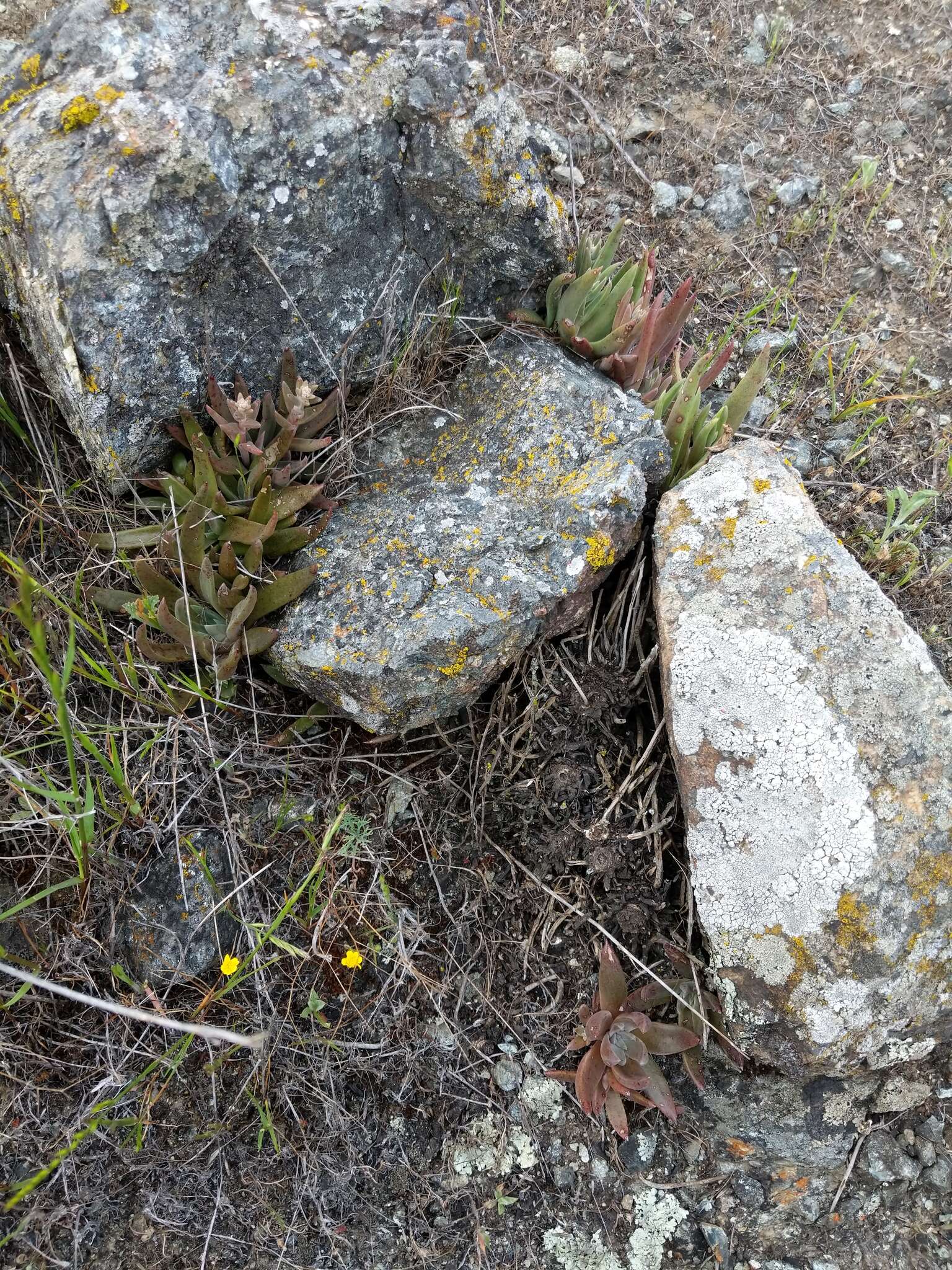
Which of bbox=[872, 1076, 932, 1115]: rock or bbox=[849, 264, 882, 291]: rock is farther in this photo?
bbox=[849, 264, 882, 291]: rock

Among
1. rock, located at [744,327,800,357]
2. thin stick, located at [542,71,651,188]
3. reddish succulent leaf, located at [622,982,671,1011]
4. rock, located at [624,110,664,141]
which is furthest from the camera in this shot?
rock, located at [624,110,664,141]

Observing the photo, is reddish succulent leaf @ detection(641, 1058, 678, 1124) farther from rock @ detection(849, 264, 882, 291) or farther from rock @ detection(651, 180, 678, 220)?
rock @ detection(651, 180, 678, 220)

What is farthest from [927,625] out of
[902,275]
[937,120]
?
[937,120]

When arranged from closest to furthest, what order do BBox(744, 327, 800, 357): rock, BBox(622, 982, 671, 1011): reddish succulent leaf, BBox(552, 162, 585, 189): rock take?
1. BBox(622, 982, 671, 1011): reddish succulent leaf
2. BBox(744, 327, 800, 357): rock
3. BBox(552, 162, 585, 189): rock

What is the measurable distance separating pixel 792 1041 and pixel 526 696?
119 centimetres

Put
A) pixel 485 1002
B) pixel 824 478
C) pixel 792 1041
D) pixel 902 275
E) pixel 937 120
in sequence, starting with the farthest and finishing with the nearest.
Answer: pixel 937 120 < pixel 902 275 < pixel 824 478 < pixel 485 1002 < pixel 792 1041

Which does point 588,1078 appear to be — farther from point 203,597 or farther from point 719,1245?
point 203,597

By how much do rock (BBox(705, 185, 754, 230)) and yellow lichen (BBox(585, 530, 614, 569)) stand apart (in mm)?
2048

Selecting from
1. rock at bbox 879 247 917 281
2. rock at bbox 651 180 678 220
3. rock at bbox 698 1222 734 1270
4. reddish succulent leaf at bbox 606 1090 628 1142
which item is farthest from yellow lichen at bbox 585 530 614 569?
rock at bbox 879 247 917 281

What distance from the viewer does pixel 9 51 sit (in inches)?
104

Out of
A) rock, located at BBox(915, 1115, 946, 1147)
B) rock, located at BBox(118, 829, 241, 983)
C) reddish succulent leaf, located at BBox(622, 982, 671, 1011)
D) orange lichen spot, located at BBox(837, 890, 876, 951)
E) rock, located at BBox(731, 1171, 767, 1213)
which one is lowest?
rock, located at BBox(915, 1115, 946, 1147)

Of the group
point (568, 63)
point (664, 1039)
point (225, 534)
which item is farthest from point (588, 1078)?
point (568, 63)

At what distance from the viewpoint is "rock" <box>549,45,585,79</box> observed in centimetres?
417

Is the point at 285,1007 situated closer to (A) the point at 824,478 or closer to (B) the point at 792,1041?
(B) the point at 792,1041
